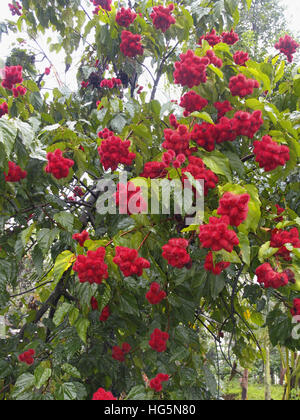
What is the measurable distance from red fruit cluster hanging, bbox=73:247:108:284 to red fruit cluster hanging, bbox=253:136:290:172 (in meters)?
0.67

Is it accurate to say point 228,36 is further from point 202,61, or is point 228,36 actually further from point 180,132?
point 180,132

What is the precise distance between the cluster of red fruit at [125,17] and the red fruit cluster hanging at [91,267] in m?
1.51

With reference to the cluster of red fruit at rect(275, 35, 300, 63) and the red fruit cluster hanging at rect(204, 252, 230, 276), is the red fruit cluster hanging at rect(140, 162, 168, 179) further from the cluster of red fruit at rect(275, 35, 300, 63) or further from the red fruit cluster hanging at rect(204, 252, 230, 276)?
the cluster of red fruit at rect(275, 35, 300, 63)

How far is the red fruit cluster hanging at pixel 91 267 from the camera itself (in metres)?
1.06

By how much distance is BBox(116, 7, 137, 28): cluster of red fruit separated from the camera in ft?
6.30

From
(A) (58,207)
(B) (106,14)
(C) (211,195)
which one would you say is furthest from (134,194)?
(B) (106,14)

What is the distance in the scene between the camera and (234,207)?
96 centimetres

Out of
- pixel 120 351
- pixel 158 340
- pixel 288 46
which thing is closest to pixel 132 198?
pixel 158 340

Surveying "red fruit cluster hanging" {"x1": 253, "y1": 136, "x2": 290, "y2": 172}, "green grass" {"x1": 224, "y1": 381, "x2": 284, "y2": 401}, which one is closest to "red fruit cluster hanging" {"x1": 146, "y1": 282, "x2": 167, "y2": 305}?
"red fruit cluster hanging" {"x1": 253, "y1": 136, "x2": 290, "y2": 172}

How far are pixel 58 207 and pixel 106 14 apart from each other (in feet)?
4.10

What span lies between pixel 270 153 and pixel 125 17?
4.32 feet

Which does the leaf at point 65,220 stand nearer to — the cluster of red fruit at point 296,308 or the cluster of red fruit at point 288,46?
the cluster of red fruit at point 296,308
